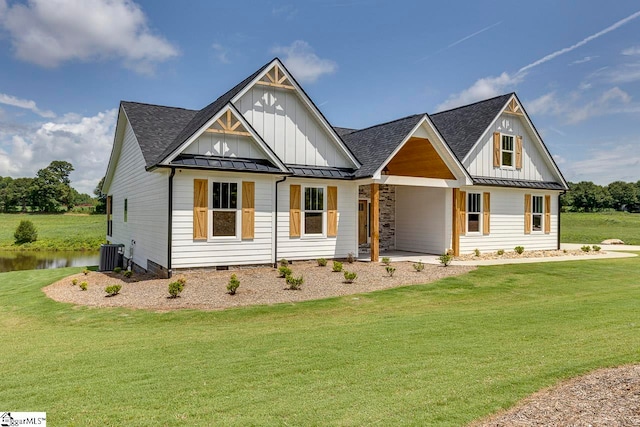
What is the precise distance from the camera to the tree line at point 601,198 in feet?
250

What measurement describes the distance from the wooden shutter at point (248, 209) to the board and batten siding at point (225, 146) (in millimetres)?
974

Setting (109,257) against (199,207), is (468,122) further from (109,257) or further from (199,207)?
(109,257)

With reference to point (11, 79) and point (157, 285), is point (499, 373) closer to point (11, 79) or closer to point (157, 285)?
point (157, 285)

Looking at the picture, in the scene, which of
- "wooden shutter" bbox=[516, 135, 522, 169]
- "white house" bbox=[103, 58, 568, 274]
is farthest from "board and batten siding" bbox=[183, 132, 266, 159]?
"wooden shutter" bbox=[516, 135, 522, 169]

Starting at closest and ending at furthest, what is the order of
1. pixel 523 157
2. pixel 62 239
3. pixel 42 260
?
pixel 523 157 < pixel 42 260 < pixel 62 239

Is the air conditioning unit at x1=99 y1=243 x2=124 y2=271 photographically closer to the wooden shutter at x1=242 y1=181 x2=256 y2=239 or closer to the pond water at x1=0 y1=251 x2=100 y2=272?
the wooden shutter at x1=242 y1=181 x2=256 y2=239

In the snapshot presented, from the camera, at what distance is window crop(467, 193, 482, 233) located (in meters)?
18.6

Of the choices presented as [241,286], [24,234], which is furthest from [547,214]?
[24,234]

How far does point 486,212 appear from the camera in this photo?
749 inches

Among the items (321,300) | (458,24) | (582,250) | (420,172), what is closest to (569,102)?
(582,250)

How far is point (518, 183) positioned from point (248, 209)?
43.5 ft

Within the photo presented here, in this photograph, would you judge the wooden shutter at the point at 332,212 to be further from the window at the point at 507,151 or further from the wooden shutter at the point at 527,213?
the wooden shutter at the point at 527,213
